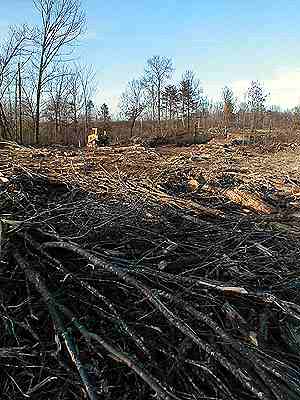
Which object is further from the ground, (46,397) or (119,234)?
(119,234)

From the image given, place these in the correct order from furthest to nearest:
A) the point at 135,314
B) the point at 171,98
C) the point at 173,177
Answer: the point at 171,98, the point at 173,177, the point at 135,314

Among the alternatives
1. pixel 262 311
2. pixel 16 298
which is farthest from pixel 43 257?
pixel 262 311

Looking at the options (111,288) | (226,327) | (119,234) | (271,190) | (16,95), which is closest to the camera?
(226,327)

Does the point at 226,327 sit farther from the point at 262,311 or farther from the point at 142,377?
the point at 142,377

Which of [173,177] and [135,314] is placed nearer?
[135,314]

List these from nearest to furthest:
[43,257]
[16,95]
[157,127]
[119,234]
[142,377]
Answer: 1. [142,377]
2. [43,257]
3. [119,234]
4. [16,95]
5. [157,127]

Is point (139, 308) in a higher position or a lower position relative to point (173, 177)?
lower

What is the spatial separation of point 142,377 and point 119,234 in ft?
5.23

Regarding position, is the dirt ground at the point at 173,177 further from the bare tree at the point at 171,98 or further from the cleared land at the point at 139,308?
the bare tree at the point at 171,98

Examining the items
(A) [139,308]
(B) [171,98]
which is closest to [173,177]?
(A) [139,308]

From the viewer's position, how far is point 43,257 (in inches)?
126

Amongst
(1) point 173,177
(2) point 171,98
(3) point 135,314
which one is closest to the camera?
(3) point 135,314

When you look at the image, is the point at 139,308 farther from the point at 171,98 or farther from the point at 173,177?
the point at 171,98

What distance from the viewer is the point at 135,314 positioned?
9.29ft
